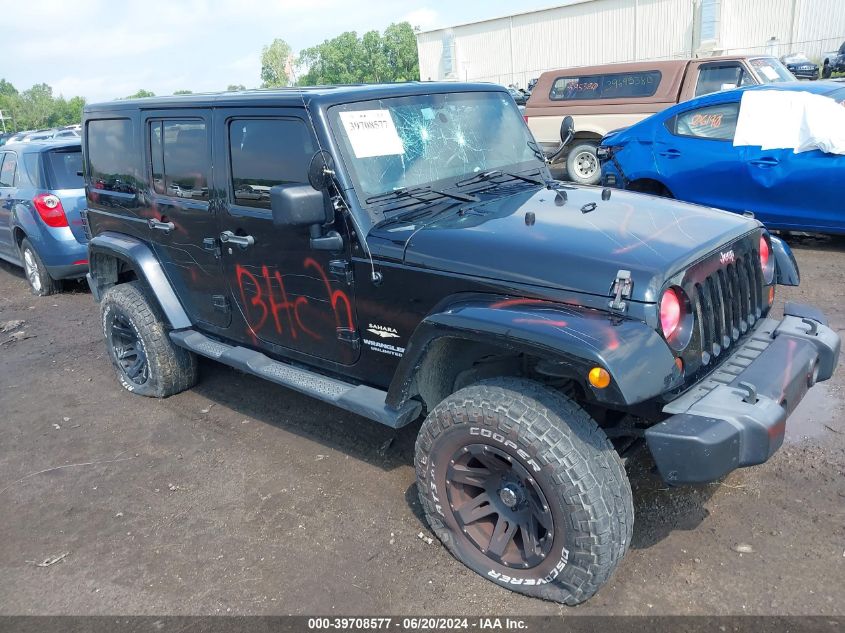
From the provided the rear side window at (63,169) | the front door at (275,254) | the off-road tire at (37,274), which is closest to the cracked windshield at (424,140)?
the front door at (275,254)

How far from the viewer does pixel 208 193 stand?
3977 millimetres

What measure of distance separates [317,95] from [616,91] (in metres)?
9.00

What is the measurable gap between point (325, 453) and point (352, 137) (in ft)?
6.04

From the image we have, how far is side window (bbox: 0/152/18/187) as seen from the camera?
26.8 ft

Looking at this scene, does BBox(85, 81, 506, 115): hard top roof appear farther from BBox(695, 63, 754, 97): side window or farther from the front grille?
BBox(695, 63, 754, 97): side window

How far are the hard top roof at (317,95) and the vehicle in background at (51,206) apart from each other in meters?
3.92

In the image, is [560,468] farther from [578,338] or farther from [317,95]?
[317,95]

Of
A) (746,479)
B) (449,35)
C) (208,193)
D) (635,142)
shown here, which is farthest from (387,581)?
(449,35)

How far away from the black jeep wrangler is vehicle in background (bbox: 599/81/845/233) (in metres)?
3.31

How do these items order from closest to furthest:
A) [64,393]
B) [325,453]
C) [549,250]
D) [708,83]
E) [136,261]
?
[549,250], [325,453], [136,261], [64,393], [708,83]

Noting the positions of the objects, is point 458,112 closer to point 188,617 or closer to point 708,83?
point 188,617

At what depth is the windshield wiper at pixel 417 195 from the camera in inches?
129

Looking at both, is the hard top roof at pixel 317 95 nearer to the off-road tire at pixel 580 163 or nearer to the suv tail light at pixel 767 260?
the suv tail light at pixel 767 260

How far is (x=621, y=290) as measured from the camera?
2.54 metres
